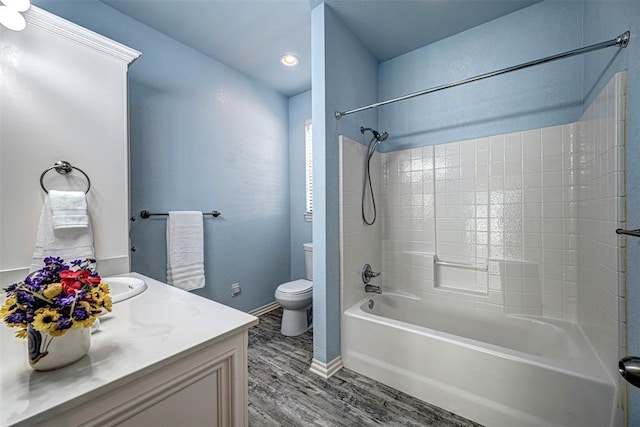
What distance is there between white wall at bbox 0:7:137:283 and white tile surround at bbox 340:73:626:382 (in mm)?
1426

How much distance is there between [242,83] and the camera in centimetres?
262

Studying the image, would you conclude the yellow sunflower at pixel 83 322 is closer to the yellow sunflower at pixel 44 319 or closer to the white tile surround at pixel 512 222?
the yellow sunflower at pixel 44 319

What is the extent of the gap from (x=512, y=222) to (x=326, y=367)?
1.66 m

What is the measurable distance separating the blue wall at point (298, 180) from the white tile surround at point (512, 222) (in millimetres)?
1033

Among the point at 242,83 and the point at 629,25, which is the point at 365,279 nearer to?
the point at 629,25

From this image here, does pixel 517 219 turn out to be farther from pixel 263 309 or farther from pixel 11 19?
pixel 11 19

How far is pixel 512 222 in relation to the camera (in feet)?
5.92

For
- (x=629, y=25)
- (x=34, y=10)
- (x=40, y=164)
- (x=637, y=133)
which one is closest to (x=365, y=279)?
(x=637, y=133)

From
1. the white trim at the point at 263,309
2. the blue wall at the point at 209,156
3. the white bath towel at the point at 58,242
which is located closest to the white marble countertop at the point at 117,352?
the white bath towel at the point at 58,242

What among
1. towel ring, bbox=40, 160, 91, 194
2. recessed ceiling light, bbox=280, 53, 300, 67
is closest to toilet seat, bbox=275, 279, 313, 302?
towel ring, bbox=40, 160, 91, 194

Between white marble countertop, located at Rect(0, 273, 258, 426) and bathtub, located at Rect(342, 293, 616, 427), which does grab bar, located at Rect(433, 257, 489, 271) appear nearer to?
bathtub, located at Rect(342, 293, 616, 427)

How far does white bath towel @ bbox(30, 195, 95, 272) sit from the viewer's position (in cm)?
118

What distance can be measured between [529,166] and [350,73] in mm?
1462

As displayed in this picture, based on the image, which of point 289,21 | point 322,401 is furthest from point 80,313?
point 289,21
